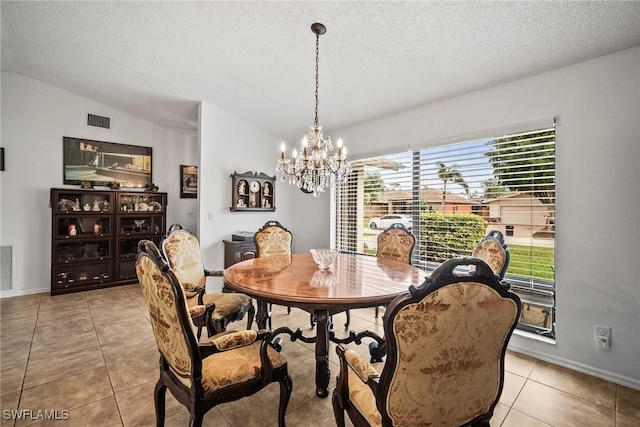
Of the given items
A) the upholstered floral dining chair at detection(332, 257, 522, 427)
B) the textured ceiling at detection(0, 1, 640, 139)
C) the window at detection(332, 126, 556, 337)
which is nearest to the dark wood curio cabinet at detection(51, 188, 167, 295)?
the textured ceiling at detection(0, 1, 640, 139)

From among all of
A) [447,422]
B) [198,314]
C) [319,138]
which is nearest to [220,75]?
[319,138]

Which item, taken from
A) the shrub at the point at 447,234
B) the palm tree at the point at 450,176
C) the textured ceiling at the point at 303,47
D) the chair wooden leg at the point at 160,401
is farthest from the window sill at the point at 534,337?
the chair wooden leg at the point at 160,401

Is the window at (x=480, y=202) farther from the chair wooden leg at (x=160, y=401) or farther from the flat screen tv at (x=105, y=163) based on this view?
the flat screen tv at (x=105, y=163)

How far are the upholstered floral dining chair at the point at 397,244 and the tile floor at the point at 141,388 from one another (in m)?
0.81

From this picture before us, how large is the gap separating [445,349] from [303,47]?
264cm

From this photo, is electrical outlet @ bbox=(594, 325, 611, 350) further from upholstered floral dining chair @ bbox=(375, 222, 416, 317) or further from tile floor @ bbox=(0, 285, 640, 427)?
upholstered floral dining chair @ bbox=(375, 222, 416, 317)

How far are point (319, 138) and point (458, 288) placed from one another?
176cm

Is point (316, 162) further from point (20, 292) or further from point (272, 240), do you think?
point (20, 292)

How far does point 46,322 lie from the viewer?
10.3ft

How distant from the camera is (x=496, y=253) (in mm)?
1976

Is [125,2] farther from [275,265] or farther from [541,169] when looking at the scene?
[541,169]
